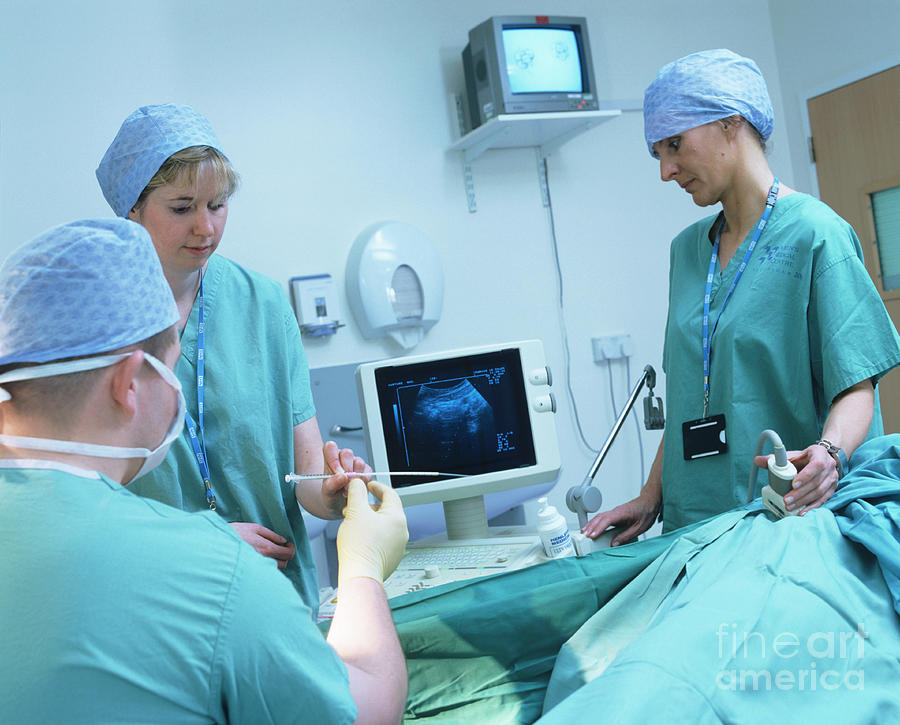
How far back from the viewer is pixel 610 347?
11.0 ft

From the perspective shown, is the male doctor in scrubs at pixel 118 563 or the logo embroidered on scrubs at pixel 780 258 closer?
the male doctor in scrubs at pixel 118 563

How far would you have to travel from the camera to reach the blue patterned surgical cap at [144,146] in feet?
4.64

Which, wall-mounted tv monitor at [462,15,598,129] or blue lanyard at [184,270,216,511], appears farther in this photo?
wall-mounted tv monitor at [462,15,598,129]

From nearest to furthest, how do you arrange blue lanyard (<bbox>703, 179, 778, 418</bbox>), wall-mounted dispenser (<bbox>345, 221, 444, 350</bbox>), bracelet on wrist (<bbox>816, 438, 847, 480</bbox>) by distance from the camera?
bracelet on wrist (<bbox>816, 438, 847, 480</bbox>) → blue lanyard (<bbox>703, 179, 778, 418</bbox>) → wall-mounted dispenser (<bbox>345, 221, 444, 350</bbox>)

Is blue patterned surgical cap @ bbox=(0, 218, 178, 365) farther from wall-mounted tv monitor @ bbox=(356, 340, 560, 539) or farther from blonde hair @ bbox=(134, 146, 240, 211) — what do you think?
wall-mounted tv monitor @ bbox=(356, 340, 560, 539)

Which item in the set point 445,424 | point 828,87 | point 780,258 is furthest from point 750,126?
point 828,87

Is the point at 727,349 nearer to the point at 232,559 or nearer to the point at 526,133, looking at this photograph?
the point at 232,559

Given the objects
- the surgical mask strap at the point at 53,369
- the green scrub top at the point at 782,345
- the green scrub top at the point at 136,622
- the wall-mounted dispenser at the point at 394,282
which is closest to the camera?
the green scrub top at the point at 136,622

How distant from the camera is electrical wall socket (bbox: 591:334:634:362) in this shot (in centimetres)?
335

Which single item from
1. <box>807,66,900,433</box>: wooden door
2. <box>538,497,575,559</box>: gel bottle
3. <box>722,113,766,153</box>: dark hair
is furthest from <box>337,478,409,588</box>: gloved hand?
<box>807,66,900,433</box>: wooden door

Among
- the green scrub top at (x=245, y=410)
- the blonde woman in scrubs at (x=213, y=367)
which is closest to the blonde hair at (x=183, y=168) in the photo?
the blonde woman in scrubs at (x=213, y=367)

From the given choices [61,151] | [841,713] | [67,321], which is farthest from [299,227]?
[841,713]

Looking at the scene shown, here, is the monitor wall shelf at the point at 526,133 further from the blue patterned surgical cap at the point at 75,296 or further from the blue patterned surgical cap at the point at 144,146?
the blue patterned surgical cap at the point at 75,296

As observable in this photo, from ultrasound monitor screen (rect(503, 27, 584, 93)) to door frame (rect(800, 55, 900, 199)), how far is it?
46.2 inches
